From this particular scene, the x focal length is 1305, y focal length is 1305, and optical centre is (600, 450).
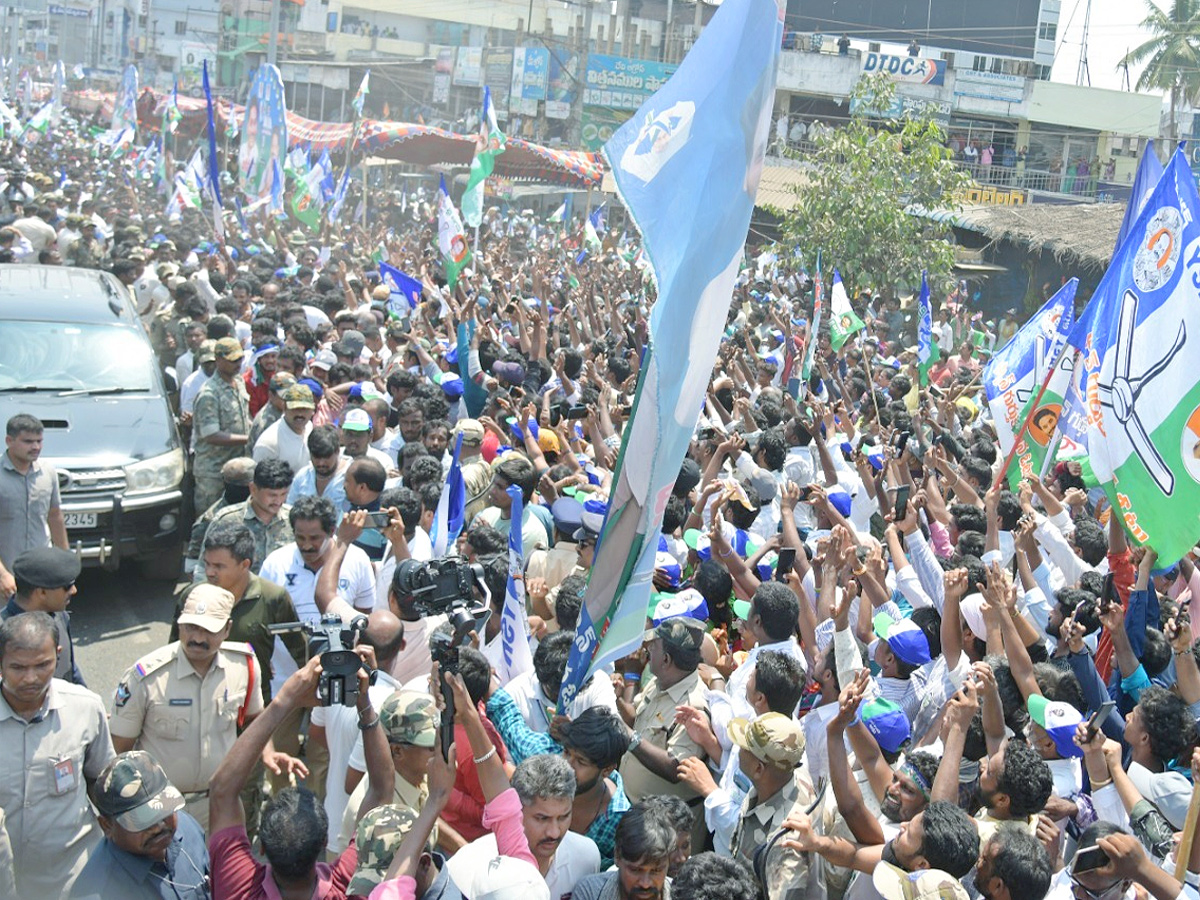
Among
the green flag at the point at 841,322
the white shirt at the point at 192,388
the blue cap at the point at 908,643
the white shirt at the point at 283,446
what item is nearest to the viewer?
the blue cap at the point at 908,643

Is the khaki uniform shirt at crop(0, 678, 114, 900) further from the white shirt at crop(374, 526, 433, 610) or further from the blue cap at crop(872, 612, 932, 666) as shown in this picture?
the blue cap at crop(872, 612, 932, 666)

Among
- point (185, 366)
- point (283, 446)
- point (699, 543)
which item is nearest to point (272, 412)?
point (283, 446)

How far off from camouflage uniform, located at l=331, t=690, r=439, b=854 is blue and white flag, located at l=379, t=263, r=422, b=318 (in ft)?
29.2

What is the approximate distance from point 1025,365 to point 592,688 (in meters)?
5.23

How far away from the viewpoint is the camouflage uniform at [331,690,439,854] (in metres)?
3.94

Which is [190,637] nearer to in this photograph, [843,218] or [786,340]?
[786,340]

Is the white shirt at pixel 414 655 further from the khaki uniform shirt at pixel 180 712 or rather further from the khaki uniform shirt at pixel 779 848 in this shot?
the khaki uniform shirt at pixel 779 848

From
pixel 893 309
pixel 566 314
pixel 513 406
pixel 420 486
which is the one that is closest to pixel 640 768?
pixel 420 486

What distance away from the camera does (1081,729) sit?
4.25m

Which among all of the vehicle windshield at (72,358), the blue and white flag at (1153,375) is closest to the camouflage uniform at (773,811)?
the blue and white flag at (1153,375)

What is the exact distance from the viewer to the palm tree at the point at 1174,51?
45.0 meters

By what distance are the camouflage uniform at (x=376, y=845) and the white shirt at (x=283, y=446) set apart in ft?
14.5

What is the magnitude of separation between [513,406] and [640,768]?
173 inches

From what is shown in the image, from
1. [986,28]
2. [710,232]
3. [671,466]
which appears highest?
[986,28]
